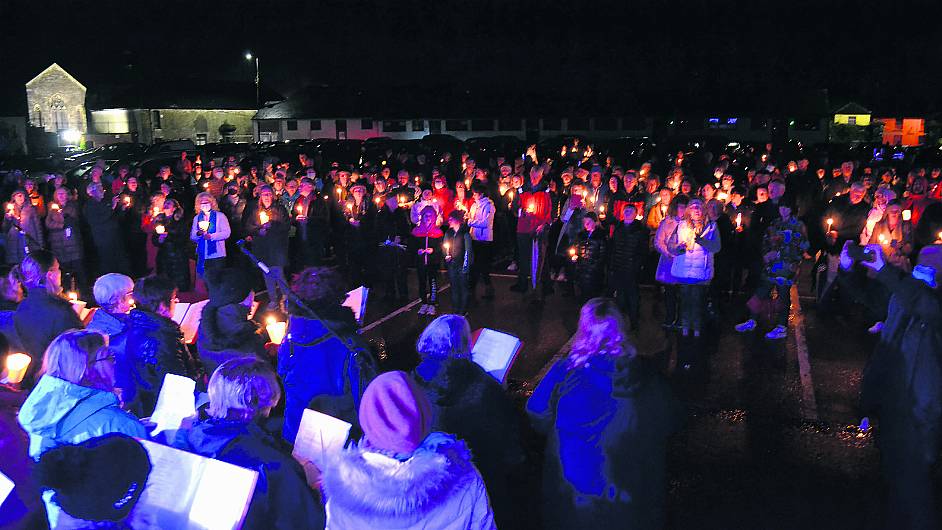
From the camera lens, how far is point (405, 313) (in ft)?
34.7

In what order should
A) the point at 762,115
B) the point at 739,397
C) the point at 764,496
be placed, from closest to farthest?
1. the point at 764,496
2. the point at 739,397
3. the point at 762,115

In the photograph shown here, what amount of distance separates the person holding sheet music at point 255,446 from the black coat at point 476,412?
2.53 ft

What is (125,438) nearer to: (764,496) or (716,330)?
(764,496)

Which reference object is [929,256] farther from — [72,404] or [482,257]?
[482,257]

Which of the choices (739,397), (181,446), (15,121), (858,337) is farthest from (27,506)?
(15,121)

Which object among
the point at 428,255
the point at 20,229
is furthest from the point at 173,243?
the point at 428,255

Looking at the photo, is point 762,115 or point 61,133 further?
point 61,133

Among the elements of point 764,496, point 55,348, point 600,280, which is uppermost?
point 55,348

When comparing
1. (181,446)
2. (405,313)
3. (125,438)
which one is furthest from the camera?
(405,313)

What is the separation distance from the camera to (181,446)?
10.00 ft

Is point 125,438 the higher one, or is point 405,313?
point 125,438

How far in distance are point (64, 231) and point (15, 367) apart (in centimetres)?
713

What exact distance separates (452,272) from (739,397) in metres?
4.08

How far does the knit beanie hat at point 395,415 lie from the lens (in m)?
2.60
